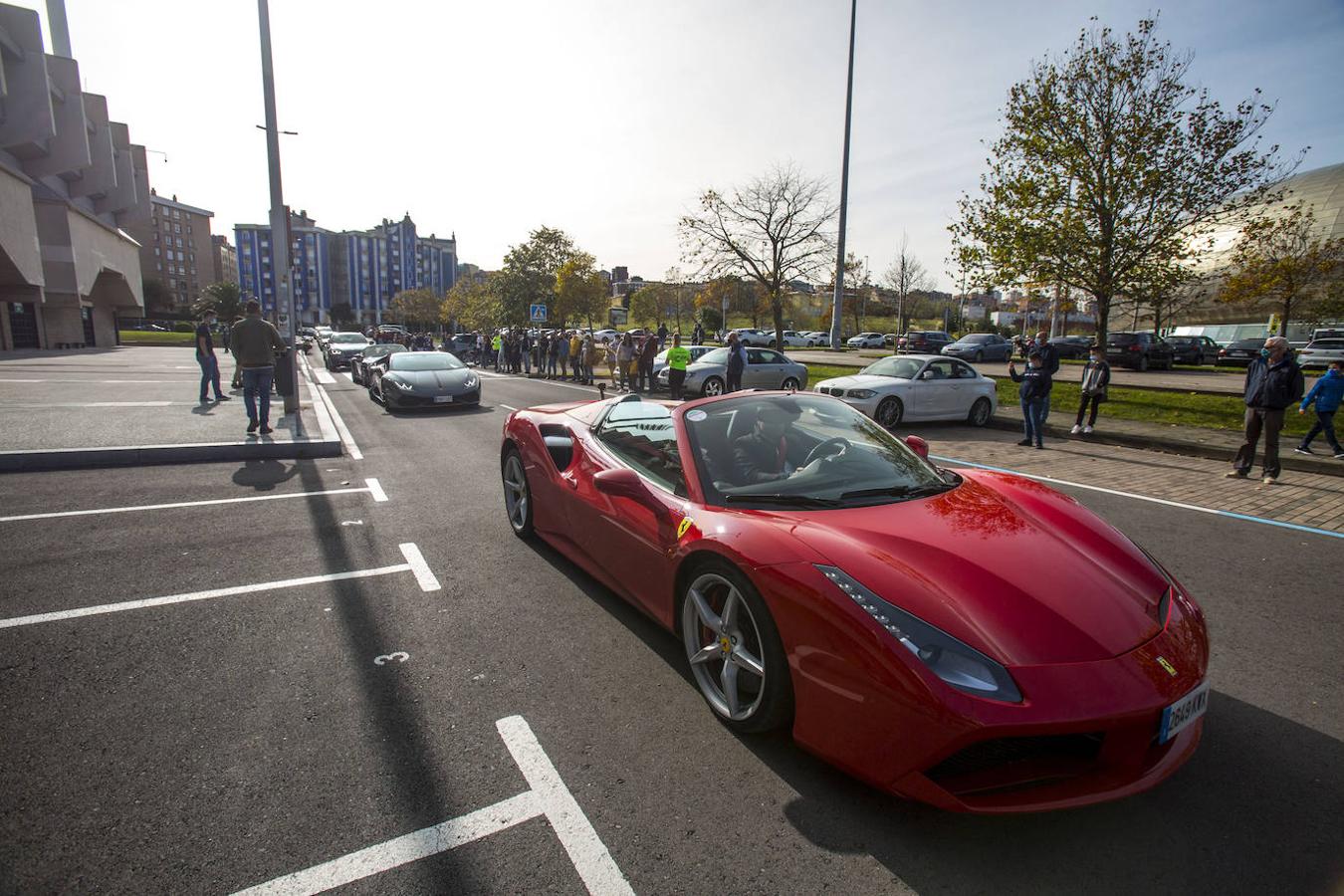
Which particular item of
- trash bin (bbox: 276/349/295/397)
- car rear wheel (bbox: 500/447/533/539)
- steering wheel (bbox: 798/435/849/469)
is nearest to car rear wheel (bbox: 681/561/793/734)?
steering wheel (bbox: 798/435/849/469)

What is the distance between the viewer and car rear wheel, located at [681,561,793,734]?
240cm

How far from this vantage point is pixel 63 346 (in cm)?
3991

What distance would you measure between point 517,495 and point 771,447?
247 centimetres

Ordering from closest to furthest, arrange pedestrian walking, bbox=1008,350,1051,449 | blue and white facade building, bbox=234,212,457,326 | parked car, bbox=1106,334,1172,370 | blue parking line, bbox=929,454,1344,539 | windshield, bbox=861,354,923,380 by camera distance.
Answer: blue parking line, bbox=929,454,1344,539, pedestrian walking, bbox=1008,350,1051,449, windshield, bbox=861,354,923,380, parked car, bbox=1106,334,1172,370, blue and white facade building, bbox=234,212,457,326

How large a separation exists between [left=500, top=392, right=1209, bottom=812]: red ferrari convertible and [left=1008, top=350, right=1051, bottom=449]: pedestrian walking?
7579 mm

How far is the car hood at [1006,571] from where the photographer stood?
81.4 inches

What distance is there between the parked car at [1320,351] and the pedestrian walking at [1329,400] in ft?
74.6

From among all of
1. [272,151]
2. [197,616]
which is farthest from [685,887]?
[272,151]

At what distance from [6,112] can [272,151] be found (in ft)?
118

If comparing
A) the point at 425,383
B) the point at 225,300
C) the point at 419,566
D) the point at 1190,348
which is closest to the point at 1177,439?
the point at 419,566

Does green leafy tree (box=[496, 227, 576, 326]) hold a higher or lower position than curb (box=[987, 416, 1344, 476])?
higher

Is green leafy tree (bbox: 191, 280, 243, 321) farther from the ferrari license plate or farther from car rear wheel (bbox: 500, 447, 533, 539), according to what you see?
the ferrari license plate

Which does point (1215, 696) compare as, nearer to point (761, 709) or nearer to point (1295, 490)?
point (761, 709)

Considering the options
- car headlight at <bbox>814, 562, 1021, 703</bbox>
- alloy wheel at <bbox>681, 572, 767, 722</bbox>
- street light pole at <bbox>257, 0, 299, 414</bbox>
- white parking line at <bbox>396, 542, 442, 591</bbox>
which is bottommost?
white parking line at <bbox>396, 542, 442, 591</bbox>
